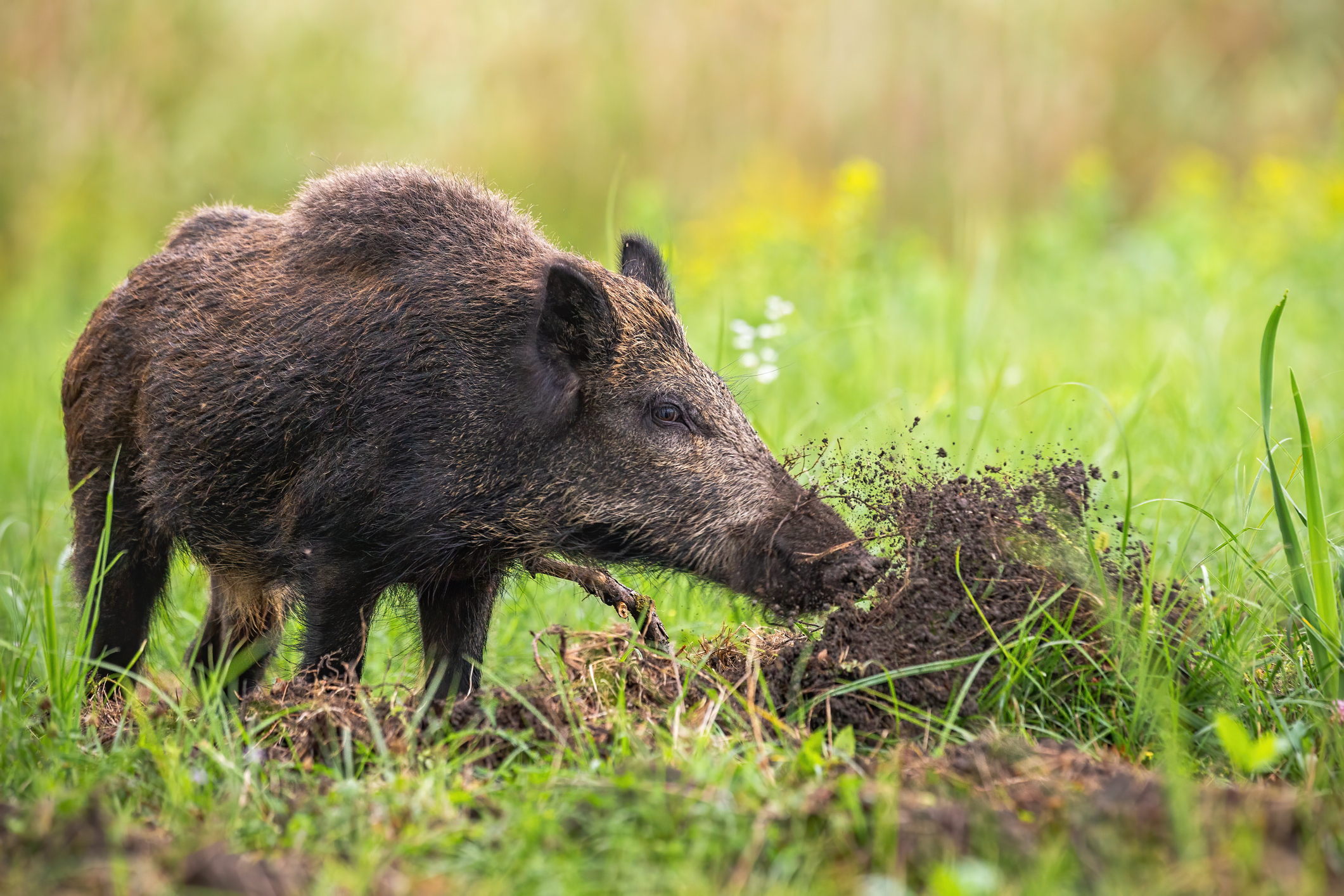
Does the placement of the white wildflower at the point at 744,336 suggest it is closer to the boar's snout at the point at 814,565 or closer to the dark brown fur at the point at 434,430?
the dark brown fur at the point at 434,430

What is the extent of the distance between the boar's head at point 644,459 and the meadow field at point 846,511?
0.21 meters

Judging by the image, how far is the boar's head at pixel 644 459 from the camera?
362 cm

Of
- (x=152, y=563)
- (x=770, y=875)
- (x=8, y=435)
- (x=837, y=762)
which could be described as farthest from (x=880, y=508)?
(x=8, y=435)

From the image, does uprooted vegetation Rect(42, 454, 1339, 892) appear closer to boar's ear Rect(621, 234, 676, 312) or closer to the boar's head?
the boar's head

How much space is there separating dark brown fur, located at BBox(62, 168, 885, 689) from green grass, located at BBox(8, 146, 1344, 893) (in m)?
0.32

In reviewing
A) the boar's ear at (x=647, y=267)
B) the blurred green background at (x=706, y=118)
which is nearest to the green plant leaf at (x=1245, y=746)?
the boar's ear at (x=647, y=267)

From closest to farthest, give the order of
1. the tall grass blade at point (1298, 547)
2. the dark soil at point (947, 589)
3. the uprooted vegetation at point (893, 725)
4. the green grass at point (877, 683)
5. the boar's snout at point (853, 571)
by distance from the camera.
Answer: the uprooted vegetation at point (893, 725) < the green grass at point (877, 683) < the tall grass blade at point (1298, 547) < the dark soil at point (947, 589) < the boar's snout at point (853, 571)

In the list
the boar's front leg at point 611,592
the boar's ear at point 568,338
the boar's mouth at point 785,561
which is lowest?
the boar's front leg at point 611,592

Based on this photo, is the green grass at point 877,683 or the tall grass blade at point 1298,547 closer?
the green grass at point 877,683

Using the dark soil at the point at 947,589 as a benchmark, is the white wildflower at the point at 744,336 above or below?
above

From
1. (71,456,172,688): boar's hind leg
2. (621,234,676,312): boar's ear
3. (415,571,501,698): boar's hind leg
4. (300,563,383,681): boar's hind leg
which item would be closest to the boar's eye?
(621,234,676,312): boar's ear

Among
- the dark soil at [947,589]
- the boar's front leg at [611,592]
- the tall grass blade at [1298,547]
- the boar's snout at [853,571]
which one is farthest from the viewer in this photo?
the boar's front leg at [611,592]

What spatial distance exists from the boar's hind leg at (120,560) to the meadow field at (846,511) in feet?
0.47

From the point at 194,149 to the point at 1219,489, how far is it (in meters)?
9.98
